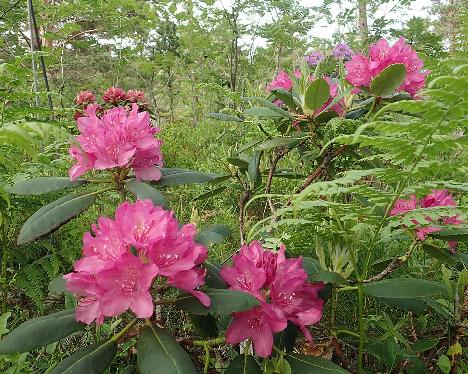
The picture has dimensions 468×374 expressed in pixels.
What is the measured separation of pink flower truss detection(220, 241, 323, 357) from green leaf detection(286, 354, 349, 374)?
53mm

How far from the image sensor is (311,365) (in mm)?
978

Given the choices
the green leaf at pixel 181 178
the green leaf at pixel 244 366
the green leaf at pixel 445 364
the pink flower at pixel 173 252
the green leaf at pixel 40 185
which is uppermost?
the pink flower at pixel 173 252

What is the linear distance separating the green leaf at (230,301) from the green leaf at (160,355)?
0.35ft

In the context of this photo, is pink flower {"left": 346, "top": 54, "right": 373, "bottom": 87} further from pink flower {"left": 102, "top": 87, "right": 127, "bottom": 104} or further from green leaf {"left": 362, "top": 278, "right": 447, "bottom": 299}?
pink flower {"left": 102, "top": 87, "right": 127, "bottom": 104}

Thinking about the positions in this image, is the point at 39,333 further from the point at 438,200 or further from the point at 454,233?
the point at 438,200

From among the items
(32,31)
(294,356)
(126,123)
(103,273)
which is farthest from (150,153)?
(32,31)

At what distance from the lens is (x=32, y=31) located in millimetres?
2648

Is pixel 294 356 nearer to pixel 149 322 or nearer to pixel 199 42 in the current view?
pixel 149 322

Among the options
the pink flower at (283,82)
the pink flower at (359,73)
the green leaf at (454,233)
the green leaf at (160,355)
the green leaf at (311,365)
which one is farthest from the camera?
the pink flower at (283,82)

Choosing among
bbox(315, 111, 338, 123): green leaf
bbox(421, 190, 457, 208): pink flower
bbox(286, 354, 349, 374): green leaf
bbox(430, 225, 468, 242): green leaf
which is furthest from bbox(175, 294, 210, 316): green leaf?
bbox(421, 190, 457, 208): pink flower

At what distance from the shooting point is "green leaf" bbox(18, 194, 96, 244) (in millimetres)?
1129

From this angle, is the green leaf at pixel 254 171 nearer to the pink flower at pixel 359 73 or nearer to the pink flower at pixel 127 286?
the pink flower at pixel 359 73

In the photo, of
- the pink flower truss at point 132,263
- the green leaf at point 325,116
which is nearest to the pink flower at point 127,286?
the pink flower truss at point 132,263

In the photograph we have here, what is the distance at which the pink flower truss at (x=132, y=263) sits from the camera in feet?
2.86
